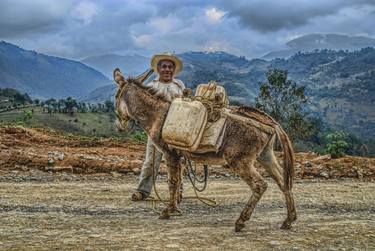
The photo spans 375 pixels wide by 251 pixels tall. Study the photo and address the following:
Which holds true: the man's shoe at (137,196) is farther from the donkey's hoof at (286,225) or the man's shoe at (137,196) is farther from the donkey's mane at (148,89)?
the donkey's hoof at (286,225)

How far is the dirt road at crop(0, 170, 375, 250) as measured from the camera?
19.4 feet

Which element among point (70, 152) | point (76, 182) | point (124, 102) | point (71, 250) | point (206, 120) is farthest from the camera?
point (70, 152)

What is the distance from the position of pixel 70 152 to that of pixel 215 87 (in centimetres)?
787

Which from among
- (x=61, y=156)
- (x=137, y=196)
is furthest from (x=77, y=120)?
(x=137, y=196)

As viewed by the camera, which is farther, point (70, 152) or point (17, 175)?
point (70, 152)

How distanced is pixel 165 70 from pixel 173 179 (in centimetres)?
219

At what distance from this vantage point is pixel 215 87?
7.39 metres

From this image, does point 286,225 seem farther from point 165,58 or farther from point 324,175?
point 324,175

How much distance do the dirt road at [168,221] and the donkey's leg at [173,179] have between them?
0.78 ft

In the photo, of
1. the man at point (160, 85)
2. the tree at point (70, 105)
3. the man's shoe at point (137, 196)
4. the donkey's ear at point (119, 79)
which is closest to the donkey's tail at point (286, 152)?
the man at point (160, 85)

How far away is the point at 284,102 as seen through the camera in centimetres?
2686

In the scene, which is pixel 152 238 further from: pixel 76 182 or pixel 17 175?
pixel 17 175

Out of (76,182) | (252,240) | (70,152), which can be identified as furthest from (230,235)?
(70,152)

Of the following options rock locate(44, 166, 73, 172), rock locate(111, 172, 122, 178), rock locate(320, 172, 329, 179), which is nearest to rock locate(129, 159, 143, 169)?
rock locate(111, 172, 122, 178)
